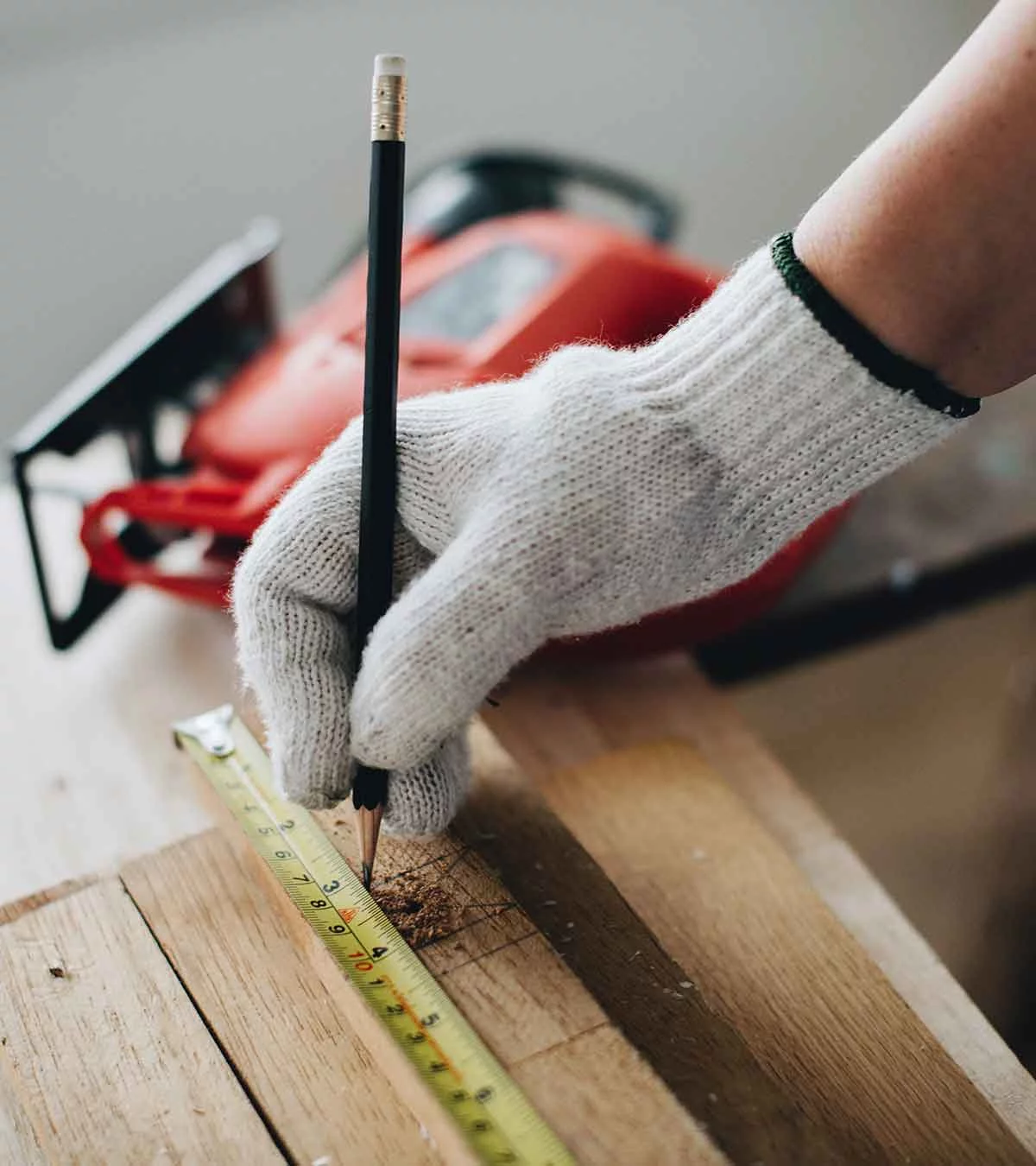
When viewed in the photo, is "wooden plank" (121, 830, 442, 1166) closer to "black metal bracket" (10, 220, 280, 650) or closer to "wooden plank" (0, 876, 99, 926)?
"wooden plank" (0, 876, 99, 926)

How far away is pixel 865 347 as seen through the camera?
60 cm

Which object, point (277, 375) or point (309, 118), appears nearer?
point (277, 375)

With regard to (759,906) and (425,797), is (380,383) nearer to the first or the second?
(425,797)

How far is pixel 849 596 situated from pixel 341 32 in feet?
3.60

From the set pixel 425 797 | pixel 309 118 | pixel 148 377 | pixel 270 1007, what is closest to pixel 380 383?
pixel 425 797

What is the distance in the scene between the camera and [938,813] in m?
1.56

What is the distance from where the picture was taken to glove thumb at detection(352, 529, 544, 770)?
2.00 ft

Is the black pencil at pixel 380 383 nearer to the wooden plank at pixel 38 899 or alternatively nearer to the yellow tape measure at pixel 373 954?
the yellow tape measure at pixel 373 954

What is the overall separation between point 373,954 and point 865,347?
0.40 meters

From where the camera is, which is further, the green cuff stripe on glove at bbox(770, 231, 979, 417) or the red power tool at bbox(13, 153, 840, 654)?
the red power tool at bbox(13, 153, 840, 654)

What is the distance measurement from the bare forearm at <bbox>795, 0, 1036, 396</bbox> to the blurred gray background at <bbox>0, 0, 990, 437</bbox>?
0.78 metres

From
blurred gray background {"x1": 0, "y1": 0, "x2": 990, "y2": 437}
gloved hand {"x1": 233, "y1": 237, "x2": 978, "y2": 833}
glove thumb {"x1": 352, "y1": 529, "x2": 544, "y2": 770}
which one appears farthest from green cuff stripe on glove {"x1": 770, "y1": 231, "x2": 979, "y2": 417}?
blurred gray background {"x1": 0, "y1": 0, "x2": 990, "y2": 437}

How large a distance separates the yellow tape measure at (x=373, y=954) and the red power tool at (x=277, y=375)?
201 mm

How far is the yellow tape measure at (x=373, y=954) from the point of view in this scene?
1.77 ft
